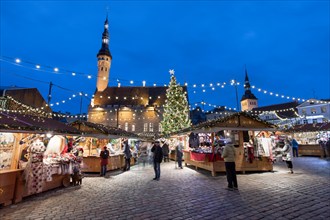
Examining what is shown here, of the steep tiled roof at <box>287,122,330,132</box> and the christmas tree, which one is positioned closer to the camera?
the steep tiled roof at <box>287,122,330,132</box>

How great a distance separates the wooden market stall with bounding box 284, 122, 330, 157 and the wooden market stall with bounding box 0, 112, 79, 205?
71.6 feet

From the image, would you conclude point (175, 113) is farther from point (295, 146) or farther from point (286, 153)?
point (286, 153)

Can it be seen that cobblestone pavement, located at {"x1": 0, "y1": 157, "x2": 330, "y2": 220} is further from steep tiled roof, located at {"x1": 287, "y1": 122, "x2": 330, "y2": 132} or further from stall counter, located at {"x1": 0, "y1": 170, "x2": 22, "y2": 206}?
steep tiled roof, located at {"x1": 287, "y1": 122, "x2": 330, "y2": 132}

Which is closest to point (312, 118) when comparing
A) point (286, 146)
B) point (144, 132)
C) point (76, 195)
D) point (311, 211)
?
point (144, 132)

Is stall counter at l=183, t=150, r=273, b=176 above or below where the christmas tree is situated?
below

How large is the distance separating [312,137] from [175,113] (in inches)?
629

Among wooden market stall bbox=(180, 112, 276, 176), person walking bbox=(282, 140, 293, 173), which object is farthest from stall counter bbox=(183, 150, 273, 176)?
person walking bbox=(282, 140, 293, 173)

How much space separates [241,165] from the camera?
10.4m

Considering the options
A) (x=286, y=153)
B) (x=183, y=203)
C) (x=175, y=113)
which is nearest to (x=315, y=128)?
(x=286, y=153)

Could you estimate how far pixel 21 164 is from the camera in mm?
6742

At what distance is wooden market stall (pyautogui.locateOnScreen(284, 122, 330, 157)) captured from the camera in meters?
18.7

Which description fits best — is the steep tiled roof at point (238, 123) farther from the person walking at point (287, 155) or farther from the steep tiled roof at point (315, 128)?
the steep tiled roof at point (315, 128)

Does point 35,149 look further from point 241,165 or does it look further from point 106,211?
point 241,165

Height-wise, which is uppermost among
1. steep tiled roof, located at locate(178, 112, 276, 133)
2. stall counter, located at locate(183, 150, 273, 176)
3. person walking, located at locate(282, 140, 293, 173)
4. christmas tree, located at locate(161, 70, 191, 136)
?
christmas tree, located at locate(161, 70, 191, 136)
